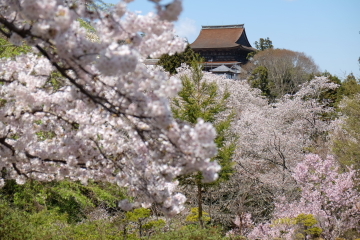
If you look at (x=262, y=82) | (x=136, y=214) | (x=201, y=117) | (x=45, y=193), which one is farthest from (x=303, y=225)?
(x=262, y=82)

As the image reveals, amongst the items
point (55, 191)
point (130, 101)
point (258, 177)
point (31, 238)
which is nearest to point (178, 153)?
point (130, 101)

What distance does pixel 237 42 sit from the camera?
152ft

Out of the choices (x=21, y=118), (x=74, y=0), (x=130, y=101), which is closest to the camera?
(x=130, y=101)

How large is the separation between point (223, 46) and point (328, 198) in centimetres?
3425

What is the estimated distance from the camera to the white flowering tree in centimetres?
232

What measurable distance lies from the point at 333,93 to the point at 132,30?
22797 mm

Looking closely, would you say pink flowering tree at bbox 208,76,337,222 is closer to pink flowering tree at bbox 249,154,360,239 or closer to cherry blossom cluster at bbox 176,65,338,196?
cherry blossom cluster at bbox 176,65,338,196

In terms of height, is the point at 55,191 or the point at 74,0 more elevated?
the point at 74,0

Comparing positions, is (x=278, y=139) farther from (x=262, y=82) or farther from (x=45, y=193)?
(x=262, y=82)

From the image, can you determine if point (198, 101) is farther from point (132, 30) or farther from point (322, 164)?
point (132, 30)

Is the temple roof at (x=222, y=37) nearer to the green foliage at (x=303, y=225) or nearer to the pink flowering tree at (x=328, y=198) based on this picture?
the pink flowering tree at (x=328, y=198)

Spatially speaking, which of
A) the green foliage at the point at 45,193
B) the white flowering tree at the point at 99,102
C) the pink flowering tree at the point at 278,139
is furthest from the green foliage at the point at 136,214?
the pink flowering tree at the point at 278,139

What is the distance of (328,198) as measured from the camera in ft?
39.6

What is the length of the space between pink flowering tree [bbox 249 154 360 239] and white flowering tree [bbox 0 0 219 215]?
903cm
